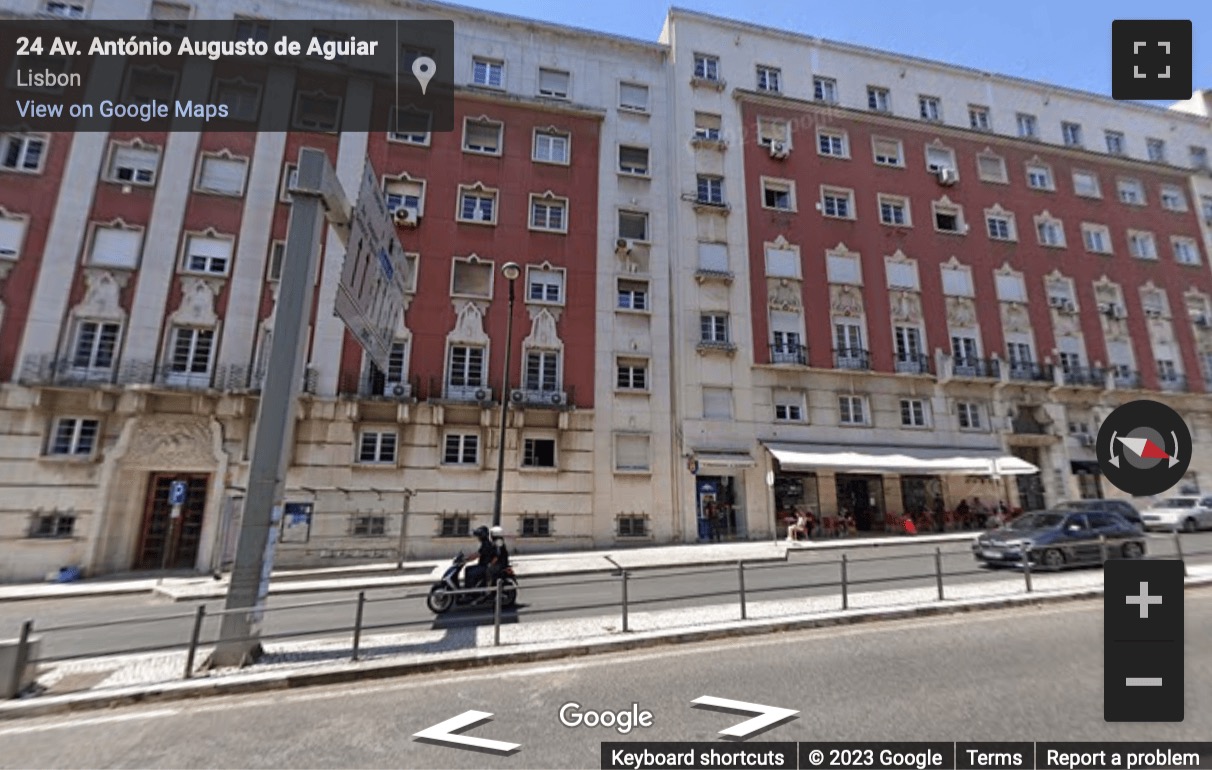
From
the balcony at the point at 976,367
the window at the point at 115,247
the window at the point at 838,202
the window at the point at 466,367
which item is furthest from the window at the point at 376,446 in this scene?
the balcony at the point at 976,367

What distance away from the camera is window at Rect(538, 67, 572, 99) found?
77.3ft

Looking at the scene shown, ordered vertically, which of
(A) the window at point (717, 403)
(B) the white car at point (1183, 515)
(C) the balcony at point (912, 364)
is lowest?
(B) the white car at point (1183, 515)

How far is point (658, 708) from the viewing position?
201 inches

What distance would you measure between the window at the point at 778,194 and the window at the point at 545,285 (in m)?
10.6

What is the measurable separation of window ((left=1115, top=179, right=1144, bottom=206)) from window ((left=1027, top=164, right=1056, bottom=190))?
4.52 metres

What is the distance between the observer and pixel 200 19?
20.3m

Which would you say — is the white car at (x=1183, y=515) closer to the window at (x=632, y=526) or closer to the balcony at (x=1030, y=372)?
the balcony at (x=1030, y=372)

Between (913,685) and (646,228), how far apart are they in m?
20.1

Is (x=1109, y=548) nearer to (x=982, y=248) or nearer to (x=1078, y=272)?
(x=982, y=248)

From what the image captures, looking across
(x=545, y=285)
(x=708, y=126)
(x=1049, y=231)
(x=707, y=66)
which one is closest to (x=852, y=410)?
(x=545, y=285)

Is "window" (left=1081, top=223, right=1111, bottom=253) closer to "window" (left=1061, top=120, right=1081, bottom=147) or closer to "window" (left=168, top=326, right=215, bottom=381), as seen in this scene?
"window" (left=1061, top=120, right=1081, bottom=147)

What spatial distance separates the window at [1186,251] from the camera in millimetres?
28547

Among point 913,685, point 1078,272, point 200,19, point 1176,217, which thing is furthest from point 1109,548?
point 200,19

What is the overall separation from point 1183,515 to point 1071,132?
21721mm
